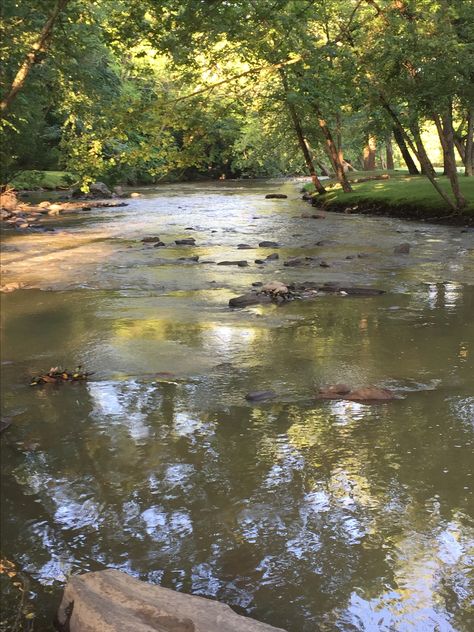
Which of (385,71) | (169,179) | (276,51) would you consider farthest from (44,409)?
(169,179)

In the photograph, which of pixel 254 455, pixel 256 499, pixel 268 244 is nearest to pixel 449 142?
pixel 268 244

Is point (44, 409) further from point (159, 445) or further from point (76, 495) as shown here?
point (76, 495)

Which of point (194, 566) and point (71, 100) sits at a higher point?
point (71, 100)

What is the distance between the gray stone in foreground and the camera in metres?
2.96

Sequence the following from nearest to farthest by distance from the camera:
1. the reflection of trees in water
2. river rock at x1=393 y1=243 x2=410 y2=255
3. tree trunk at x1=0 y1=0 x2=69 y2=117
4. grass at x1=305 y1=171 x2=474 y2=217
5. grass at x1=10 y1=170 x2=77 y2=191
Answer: the reflection of trees in water < tree trunk at x1=0 y1=0 x2=69 y2=117 < river rock at x1=393 y1=243 x2=410 y2=255 < grass at x1=305 y1=171 x2=474 y2=217 < grass at x1=10 y1=170 x2=77 y2=191

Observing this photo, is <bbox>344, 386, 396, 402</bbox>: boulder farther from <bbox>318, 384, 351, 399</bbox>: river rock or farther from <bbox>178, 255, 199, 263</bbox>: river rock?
<bbox>178, 255, 199, 263</bbox>: river rock

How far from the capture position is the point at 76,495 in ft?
16.2

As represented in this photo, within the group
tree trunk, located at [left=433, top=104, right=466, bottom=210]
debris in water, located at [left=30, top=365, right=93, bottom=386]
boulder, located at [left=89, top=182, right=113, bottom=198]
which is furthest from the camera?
boulder, located at [left=89, top=182, right=113, bottom=198]

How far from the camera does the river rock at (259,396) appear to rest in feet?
22.6

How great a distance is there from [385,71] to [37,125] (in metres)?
19.8

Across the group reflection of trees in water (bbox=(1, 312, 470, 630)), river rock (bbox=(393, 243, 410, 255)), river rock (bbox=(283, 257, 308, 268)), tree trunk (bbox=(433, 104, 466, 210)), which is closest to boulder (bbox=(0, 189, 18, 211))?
river rock (bbox=(283, 257, 308, 268))

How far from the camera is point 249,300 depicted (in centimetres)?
1204

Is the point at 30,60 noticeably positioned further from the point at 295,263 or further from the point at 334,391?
the point at 295,263

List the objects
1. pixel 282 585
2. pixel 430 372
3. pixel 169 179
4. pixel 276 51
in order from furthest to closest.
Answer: pixel 169 179 → pixel 276 51 → pixel 430 372 → pixel 282 585
